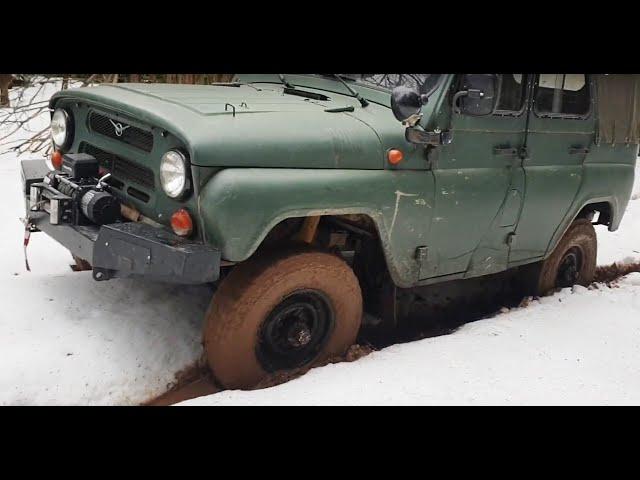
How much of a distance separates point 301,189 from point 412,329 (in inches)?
69.8

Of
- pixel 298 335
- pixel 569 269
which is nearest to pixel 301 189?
pixel 298 335

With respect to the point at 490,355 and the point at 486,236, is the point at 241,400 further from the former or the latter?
the point at 486,236

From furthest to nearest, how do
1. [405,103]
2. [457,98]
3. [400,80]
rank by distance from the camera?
[400,80]
[457,98]
[405,103]

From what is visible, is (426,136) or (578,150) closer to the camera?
(426,136)

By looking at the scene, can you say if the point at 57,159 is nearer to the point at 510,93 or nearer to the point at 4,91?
the point at 510,93

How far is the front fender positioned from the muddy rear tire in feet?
5.71

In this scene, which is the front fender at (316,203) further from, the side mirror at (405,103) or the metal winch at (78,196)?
the metal winch at (78,196)

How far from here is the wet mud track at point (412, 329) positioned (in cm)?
337

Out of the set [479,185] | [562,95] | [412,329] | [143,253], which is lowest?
[412,329]

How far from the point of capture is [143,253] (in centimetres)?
291

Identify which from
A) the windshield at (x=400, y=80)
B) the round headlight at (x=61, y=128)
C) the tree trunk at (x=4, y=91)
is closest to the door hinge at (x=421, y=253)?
the windshield at (x=400, y=80)

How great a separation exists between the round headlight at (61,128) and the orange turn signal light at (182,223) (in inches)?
52.0

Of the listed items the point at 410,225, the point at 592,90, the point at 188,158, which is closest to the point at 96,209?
the point at 188,158

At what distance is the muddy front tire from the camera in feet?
10.4
